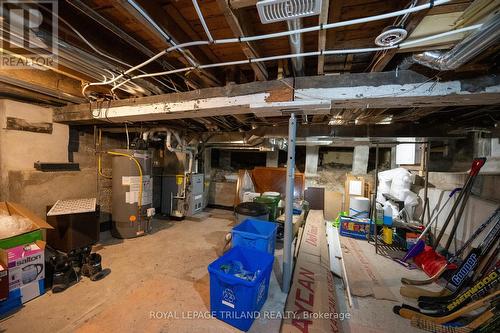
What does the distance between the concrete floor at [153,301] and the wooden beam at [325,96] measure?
1.87m

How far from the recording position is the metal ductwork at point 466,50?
2.97 ft

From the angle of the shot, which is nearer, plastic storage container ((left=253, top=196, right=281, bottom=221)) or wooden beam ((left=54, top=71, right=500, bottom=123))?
wooden beam ((left=54, top=71, right=500, bottom=123))

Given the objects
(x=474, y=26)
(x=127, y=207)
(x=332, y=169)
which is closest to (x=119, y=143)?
(x=127, y=207)

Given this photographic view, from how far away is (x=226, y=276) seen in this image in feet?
→ 4.92

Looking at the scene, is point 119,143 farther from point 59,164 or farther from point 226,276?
point 226,276

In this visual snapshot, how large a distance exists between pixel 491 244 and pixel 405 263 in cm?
103

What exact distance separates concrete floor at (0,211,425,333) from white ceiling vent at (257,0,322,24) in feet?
7.15

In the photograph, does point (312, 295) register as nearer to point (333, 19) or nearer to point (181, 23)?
point (333, 19)

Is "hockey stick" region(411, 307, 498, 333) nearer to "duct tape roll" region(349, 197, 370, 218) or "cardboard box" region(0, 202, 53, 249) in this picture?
"duct tape roll" region(349, 197, 370, 218)

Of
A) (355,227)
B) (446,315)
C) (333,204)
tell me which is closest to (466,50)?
(446,315)

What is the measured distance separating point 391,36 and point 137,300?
2.85 meters

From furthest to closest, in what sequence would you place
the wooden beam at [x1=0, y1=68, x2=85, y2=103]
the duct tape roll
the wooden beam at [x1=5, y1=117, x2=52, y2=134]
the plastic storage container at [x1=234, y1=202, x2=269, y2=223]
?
the duct tape roll → the plastic storage container at [x1=234, y1=202, x2=269, y2=223] → the wooden beam at [x1=5, y1=117, x2=52, y2=134] → the wooden beam at [x1=0, y1=68, x2=85, y2=103]

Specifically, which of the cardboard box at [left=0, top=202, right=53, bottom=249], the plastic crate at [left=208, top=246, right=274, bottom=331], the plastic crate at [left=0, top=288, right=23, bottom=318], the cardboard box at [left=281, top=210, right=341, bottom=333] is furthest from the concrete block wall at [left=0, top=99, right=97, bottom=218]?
the cardboard box at [left=281, top=210, right=341, bottom=333]

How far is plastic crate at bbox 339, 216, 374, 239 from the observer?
139 inches
